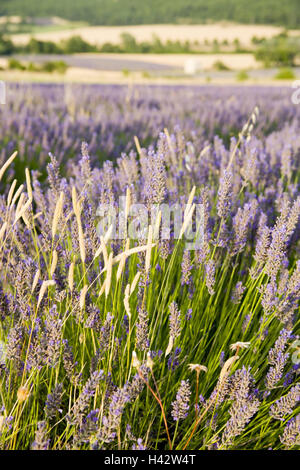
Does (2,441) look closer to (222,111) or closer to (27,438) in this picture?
(27,438)

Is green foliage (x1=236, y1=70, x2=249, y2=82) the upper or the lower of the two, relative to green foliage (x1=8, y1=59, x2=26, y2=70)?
lower

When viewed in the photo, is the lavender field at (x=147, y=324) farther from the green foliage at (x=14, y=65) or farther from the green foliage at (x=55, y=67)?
the green foliage at (x=55, y=67)

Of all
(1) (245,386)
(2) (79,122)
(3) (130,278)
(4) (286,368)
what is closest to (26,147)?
(2) (79,122)

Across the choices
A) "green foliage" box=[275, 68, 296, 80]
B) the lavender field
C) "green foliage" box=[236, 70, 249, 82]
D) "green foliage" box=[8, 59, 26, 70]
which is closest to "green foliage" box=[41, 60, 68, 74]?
"green foliage" box=[8, 59, 26, 70]

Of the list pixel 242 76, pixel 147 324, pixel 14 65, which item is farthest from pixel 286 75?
pixel 147 324

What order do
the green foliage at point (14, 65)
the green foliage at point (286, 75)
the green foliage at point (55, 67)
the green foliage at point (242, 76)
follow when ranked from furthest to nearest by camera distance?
the green foliage at point (55, 67)
the green foliage at point (242, 76)
the green foliage at point (286, 75)
the green foliage at point (14, 65)

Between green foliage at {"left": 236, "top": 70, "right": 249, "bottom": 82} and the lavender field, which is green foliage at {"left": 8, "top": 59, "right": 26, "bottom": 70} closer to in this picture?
green foliage at {"left": 236, "top": 70, "right": 249, "bottom": 82}

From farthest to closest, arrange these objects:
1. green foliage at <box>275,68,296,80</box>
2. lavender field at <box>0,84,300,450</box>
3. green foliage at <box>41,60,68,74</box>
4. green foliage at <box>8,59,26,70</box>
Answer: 1. green foliage at <box>41,60,68,74</box>
2. green foliage at <box>275,68,296,80</box>
3. green foliage at <box>8,59,26,70</box>
4. lavender field at <box>0,84,300,450</box>

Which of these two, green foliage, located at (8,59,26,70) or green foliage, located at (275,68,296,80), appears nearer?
green foliage, located at (8,59,26,70)

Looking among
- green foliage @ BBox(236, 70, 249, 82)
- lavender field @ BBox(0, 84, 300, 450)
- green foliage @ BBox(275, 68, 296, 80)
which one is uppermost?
lavender field @ BBox(0, 84, 300, 450)

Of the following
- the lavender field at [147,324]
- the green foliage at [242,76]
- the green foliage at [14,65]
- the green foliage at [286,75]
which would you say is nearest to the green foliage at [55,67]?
the green foliage at [14,65]
